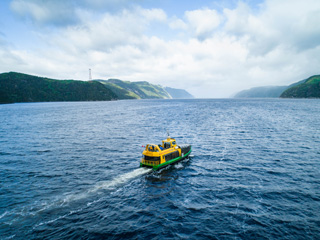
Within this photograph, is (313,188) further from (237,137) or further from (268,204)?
(237,137)

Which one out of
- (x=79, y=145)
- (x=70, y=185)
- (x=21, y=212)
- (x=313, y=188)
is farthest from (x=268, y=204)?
(x=79, y=145)

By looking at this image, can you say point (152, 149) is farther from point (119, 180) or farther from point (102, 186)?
point (102, 186)

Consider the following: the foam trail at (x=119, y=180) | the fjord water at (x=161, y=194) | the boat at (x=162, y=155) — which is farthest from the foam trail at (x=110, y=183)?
the boat at (x=162, y=155)

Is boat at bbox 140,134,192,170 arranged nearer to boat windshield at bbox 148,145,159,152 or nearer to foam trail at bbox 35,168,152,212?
boat windshield at bbox 148,145,159,152

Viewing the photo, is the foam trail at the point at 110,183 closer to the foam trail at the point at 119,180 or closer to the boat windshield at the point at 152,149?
the foam trail at the point at 119,180

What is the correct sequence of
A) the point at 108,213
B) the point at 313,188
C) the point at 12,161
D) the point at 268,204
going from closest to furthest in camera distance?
the point at 108,213 → the point at 268,204 → the point at 313,188 → the point at 12,161

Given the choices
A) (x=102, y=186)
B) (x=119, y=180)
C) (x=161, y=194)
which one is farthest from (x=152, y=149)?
(x=102, y=186)
